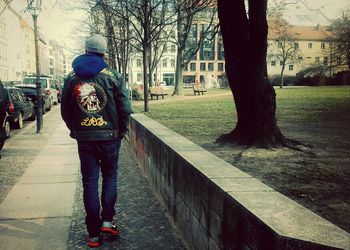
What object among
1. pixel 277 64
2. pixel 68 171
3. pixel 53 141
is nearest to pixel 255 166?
pixel 68 171

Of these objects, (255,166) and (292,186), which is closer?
(292,186)

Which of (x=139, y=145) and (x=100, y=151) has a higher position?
(x=100, y=151)

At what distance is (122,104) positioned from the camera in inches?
148

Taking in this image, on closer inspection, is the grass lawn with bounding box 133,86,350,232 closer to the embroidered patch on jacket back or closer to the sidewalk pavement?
the sidewalk pavement

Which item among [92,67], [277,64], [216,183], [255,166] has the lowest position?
[255,166]

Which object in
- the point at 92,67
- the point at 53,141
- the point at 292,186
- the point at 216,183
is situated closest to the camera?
the point at 216,183

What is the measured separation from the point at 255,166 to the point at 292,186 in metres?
1.10

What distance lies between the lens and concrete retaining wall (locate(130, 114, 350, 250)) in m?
1.83

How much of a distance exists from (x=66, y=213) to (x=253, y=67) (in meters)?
4.15

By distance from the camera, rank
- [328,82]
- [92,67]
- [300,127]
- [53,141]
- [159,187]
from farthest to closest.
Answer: [328,82] → [53,141] → [300,127] → [159,187] → [92,67]

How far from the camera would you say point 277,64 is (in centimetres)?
8669

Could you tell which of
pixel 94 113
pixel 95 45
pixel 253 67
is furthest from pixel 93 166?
pixel 253 67

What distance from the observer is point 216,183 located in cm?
278

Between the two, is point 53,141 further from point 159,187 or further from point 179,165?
point 179,165
